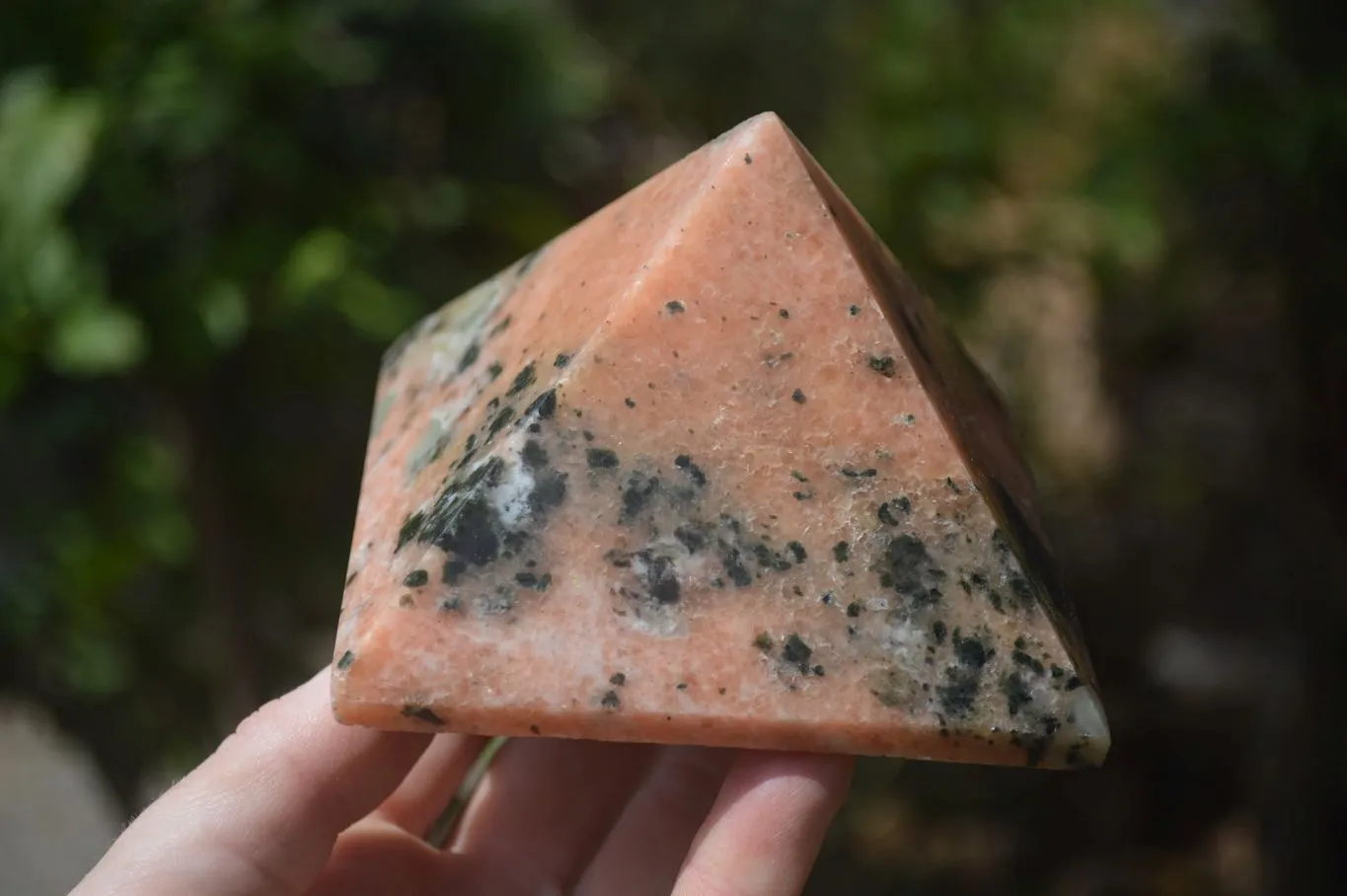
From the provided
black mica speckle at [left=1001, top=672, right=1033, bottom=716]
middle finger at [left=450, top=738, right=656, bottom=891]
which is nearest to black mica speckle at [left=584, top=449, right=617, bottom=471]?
black mica speckle at [left=1001, top=672, right=1033, bottom=716]

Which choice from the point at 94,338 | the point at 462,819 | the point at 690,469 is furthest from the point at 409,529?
the point at 94,338

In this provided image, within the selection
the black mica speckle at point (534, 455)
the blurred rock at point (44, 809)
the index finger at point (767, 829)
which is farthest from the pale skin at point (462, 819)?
the blurred rock at point (44, 809)

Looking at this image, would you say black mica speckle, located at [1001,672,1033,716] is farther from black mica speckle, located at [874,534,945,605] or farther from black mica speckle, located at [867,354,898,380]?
black mica speckle, located at [867,354,898,380]

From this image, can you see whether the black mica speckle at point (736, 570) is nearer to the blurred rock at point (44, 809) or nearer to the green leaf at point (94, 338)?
the green leaf at point (94, 338)

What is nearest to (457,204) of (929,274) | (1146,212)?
(929,274)

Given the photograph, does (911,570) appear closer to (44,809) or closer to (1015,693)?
(1015,693)
